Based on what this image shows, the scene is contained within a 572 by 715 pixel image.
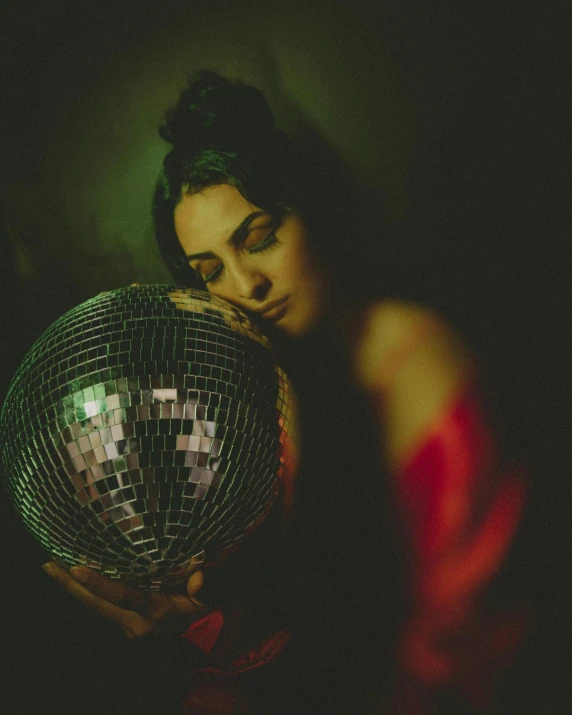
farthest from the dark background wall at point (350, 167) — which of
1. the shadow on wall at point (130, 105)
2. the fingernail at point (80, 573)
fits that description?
the fingernail at point (80, 573)

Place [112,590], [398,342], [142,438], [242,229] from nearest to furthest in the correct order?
1. [142,438]
2. [112,590]
3. [242,229]
4. [398,342]

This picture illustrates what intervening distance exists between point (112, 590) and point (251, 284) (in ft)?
1.51

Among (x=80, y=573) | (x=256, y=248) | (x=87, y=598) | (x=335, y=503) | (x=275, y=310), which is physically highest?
(x=256, y=248)

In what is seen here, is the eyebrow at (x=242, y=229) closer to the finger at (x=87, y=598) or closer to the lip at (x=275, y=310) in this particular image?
the lip at (x=275, y=310)

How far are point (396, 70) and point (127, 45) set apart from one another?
464mm

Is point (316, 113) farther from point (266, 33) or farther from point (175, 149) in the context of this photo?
point (175, 149)

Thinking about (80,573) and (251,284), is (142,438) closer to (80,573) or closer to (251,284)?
(80,573)

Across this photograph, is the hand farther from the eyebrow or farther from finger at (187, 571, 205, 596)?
the eyebrow

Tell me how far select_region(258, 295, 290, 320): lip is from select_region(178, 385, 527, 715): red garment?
323 millimetres

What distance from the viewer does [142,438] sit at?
40cm

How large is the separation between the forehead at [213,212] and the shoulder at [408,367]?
1.06 feet

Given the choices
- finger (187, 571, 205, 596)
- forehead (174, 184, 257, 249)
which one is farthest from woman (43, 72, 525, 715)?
finger (187, 571, 205, 596)

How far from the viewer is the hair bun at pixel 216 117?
0.69 m

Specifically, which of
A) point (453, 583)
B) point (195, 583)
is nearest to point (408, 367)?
point (453, 583)
